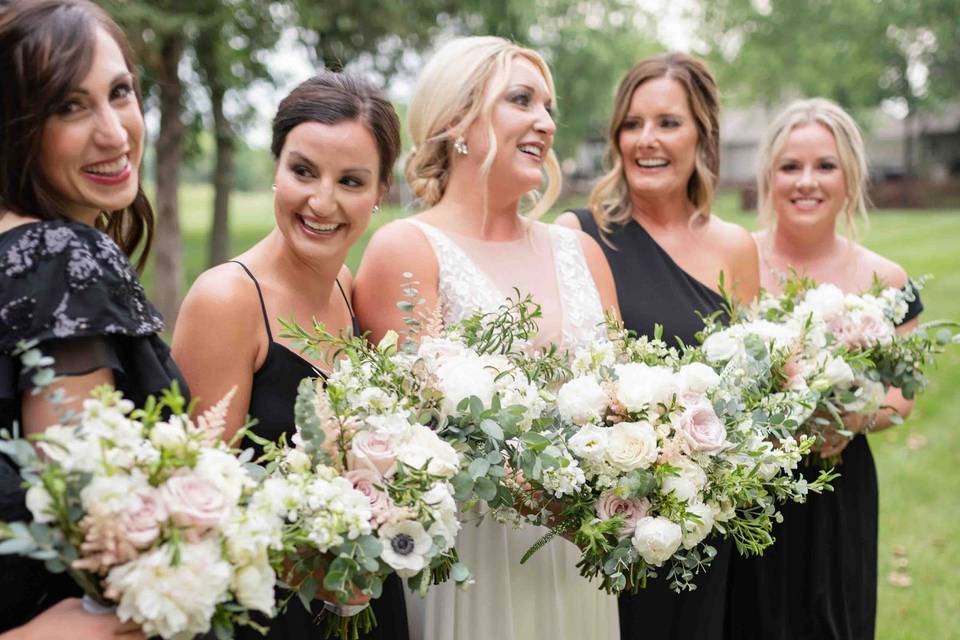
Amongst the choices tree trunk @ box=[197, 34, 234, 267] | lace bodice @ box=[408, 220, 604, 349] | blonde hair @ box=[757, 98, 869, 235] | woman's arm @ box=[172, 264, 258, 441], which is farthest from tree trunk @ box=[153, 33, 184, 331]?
woman's arm @ box=[172, 264, 258, 441]

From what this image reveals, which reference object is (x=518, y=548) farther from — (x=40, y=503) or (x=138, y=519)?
(x=40, y=503)

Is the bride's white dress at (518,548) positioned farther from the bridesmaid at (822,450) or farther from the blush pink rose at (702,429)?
the bridesmaid at (822,450)

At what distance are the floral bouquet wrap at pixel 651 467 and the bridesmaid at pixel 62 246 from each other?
1.12 meters

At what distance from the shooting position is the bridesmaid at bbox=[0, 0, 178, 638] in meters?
1.90

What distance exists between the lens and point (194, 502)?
5.76ft

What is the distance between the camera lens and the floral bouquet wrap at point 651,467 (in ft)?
8.38

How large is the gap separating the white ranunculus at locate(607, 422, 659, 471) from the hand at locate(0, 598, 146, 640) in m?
1.27

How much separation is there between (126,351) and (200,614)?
644 mm

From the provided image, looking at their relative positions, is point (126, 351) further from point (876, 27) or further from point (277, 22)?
point (876, 27)

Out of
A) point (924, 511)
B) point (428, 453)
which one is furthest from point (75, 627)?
point (924, 511)

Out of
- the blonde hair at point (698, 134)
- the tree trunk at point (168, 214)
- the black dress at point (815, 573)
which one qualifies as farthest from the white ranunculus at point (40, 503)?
the tree trunk at point (168, 214)

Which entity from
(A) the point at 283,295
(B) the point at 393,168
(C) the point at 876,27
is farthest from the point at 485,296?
(C) the point at 876,27

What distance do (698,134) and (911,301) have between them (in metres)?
1.23

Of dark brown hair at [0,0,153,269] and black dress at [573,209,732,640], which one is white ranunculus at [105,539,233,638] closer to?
dark brown hair at [0,0,153,269]
